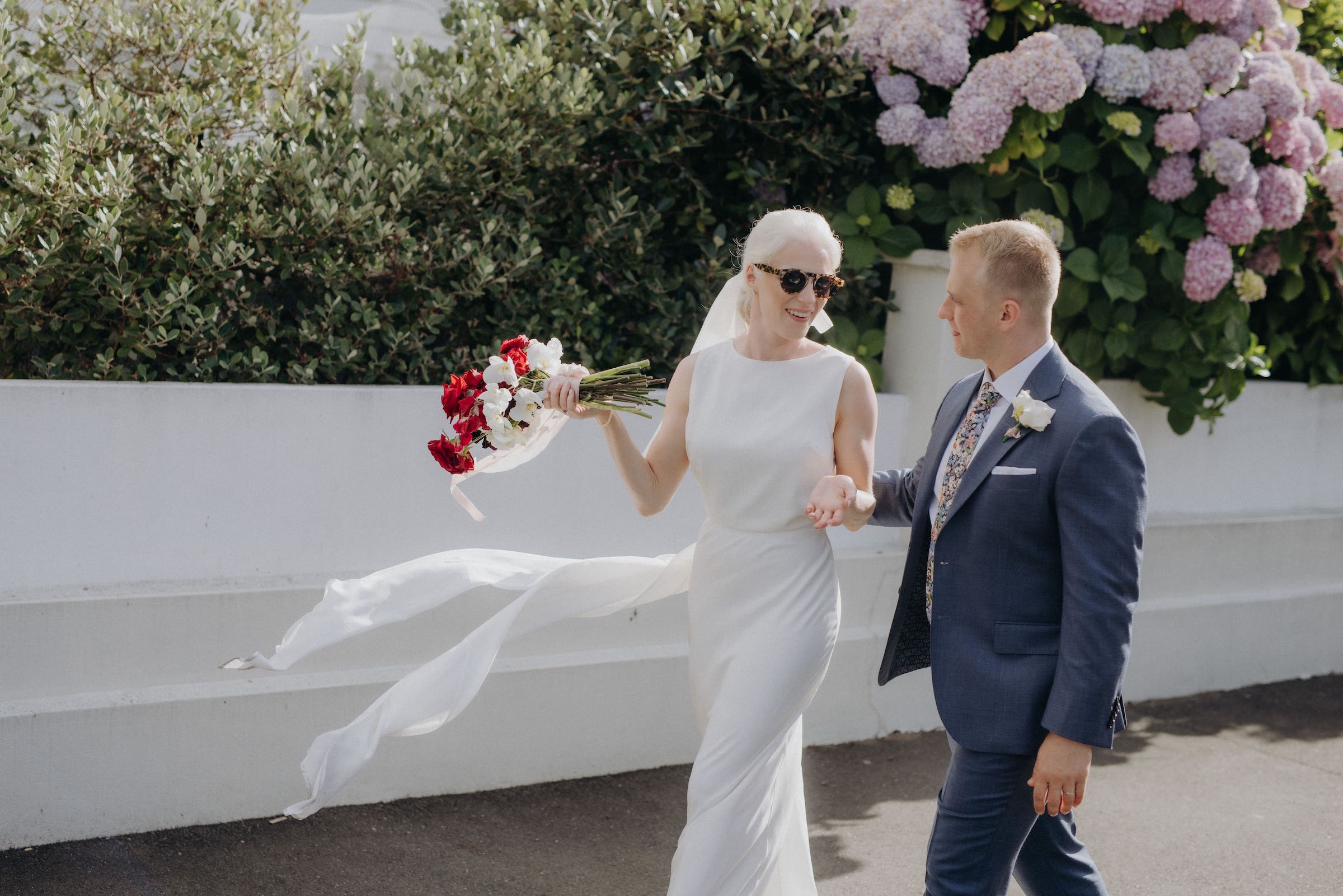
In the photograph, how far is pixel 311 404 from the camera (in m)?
4.38

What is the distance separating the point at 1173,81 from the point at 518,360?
12.3 feet

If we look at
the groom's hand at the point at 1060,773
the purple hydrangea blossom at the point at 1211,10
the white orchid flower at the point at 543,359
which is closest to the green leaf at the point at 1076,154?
the purple hydrangea blossom at the point at 1211,10

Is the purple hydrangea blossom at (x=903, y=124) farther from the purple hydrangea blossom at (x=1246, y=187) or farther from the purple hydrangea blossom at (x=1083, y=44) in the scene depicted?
the purple hydrangea blossom at (x=1246, y=187)

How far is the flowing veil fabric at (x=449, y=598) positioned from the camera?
314 cm

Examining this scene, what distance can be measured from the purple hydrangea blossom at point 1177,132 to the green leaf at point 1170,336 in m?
0.85

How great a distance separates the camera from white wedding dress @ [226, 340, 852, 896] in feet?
10.1

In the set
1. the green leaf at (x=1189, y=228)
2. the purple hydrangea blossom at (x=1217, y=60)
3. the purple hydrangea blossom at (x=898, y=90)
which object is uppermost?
the purple hydrangea blossom at (x=1217, y=60)

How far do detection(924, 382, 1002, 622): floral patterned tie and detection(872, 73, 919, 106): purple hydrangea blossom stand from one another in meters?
2.81

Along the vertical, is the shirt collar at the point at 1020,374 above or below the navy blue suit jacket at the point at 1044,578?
above

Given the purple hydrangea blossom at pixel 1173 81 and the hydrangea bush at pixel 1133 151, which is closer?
the hydrangea bush at pixel 1133 151

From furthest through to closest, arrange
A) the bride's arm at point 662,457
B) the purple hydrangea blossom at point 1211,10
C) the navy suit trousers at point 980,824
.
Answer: the purple hydrangea blossom at point 1211,10 < the bride's arm at point 662,457 < the navy suit trousers at point 980,824

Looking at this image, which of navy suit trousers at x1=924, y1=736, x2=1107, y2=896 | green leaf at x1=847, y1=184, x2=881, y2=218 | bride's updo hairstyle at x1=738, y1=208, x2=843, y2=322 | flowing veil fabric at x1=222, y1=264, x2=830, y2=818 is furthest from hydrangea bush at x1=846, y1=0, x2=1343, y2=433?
navy suit trousers at x1=924, y1=736, x2=1107, y2=896

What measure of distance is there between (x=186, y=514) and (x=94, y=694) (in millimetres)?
656

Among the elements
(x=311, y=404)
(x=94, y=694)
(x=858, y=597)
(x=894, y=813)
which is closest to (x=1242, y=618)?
(x=858, y=597)
